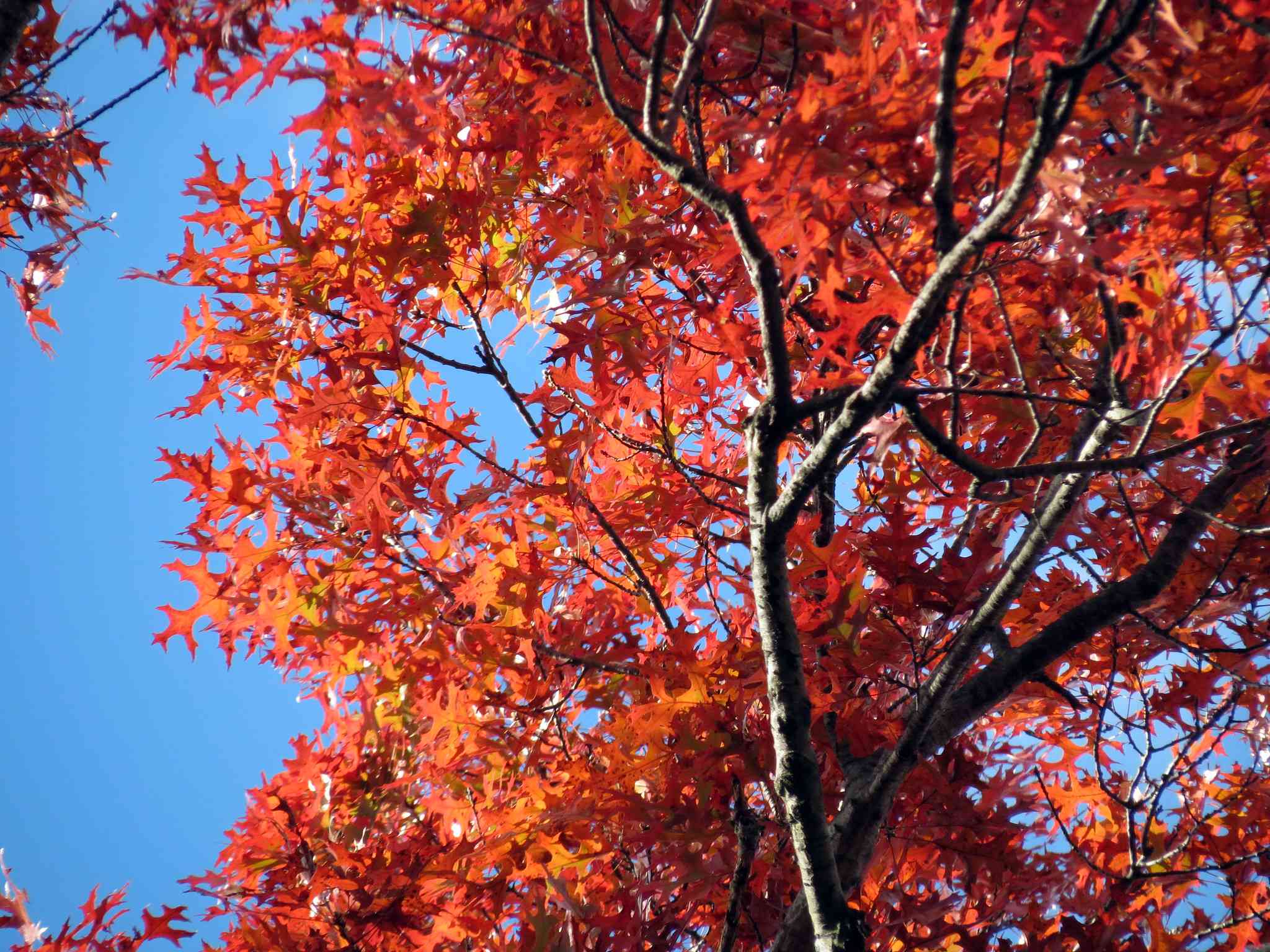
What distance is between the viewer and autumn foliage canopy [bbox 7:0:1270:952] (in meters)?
1.49

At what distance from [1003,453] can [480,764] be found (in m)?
1.99

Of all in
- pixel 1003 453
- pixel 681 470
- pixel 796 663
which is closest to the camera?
pixel 796 663

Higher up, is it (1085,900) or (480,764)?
(480,764)

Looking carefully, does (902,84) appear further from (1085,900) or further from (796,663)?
(1085,900)

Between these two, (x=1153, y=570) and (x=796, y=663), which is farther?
(x=1153, y=570)

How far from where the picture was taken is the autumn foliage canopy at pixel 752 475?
1.49m

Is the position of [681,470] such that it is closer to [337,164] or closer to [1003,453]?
[1003,453]

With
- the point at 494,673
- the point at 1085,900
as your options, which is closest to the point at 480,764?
the point at 494,673

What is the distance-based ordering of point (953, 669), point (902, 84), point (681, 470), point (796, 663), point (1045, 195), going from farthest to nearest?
1. point (681, 470)
2. point (953, 669)
3. point (796, 663)
4. point (1045, 195)
5. point (902, 84)

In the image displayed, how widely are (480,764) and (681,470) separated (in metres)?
1.28

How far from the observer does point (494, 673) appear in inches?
111

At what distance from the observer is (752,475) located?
1719mm

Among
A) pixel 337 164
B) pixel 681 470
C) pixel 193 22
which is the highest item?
pixel 337 164

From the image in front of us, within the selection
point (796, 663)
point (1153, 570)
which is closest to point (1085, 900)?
point (1153, 570)
